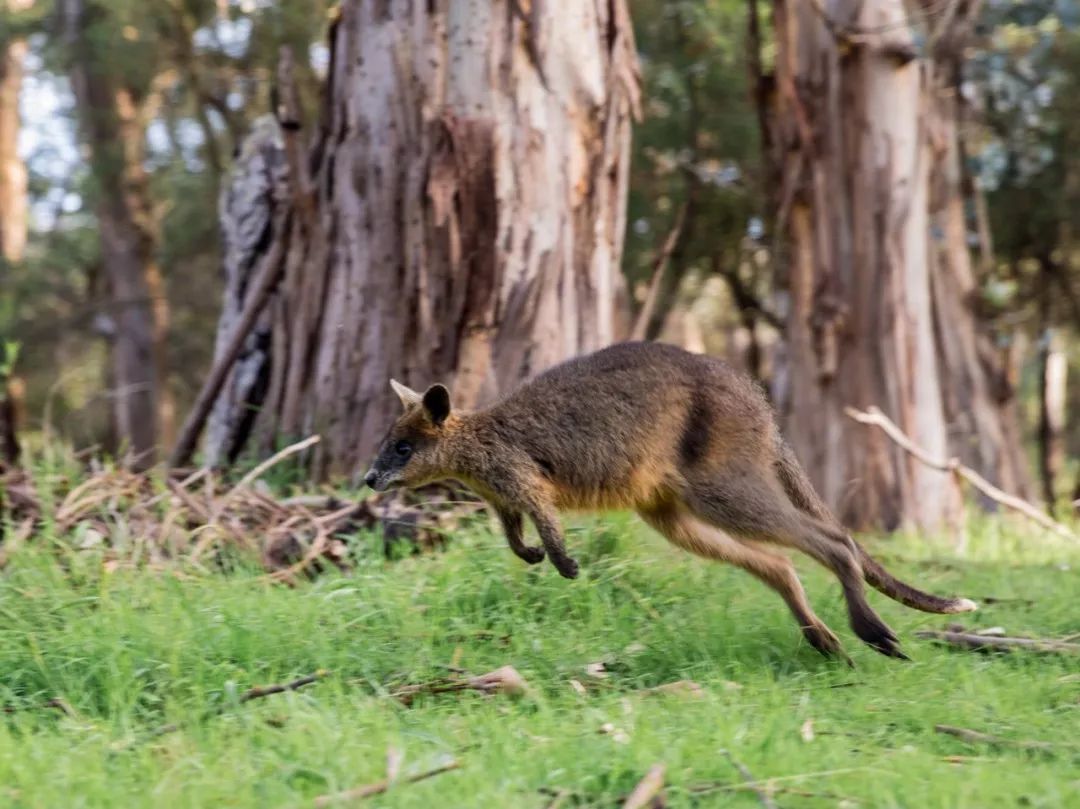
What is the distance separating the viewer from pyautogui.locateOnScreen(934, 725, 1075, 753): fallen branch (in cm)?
434

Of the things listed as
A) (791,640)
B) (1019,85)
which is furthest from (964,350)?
(791,640)

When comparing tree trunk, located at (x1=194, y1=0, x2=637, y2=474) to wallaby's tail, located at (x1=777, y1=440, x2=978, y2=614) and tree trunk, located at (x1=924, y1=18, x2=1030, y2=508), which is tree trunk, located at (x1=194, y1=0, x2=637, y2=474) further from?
tree trunk, located at (x1=924, y1=18, x2=1030, y2=508)

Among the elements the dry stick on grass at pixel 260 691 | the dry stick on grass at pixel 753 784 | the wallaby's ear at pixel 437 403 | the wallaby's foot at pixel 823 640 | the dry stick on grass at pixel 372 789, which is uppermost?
the wallaby's ear at pixel 437 403

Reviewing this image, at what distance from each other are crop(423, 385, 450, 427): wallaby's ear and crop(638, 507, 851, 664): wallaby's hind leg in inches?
40.0

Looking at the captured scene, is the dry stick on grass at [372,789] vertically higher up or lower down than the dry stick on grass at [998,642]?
higher up

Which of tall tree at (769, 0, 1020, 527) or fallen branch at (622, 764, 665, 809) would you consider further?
tall tree at (769, 0, 1020, 527)

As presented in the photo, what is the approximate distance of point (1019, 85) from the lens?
1614 centimetres

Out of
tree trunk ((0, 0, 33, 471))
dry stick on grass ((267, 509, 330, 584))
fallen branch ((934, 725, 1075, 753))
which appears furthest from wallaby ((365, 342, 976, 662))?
tree trunk ((0, 0, 33, 471))

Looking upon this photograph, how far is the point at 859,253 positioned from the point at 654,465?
6.63 metres

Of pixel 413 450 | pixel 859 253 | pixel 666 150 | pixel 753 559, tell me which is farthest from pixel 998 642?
pixel 666 150

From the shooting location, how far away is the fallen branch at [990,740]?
4.34m

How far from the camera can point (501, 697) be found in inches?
190

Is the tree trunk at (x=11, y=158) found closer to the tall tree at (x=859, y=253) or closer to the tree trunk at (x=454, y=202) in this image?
the tall tree at (x=859, y=253)

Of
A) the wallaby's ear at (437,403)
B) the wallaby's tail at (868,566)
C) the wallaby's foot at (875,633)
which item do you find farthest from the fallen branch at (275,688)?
the wallaby's tail at (868,566)
